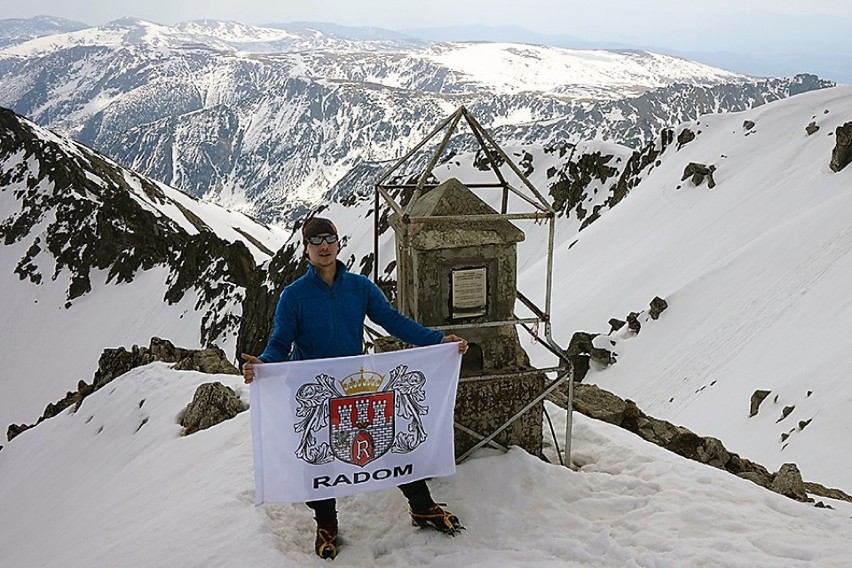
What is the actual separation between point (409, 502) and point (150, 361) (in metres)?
19.1

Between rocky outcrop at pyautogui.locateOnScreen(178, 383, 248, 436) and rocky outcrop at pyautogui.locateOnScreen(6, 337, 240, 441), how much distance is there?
19.6 feet

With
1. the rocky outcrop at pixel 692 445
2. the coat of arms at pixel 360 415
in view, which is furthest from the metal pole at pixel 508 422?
the rocky outcrop at pixel 692 445

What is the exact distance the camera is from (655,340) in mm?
24172

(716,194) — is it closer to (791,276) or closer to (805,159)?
(805,159)

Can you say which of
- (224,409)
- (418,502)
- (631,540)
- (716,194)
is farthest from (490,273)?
(716,194)

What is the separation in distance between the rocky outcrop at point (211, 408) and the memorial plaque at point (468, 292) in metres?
7.58

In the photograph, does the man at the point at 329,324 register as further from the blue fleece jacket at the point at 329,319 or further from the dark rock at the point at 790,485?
the dark rock at the point at 790,485

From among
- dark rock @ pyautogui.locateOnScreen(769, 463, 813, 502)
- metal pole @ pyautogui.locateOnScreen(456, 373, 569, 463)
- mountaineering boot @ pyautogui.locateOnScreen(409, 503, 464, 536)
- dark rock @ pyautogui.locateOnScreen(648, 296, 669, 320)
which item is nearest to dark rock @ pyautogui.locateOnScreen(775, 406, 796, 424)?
dark rock @ pyautogui.locateOnScreen(769, 463, 813, 502)

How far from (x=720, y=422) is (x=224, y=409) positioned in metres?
13.1

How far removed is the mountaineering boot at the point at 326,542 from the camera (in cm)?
666

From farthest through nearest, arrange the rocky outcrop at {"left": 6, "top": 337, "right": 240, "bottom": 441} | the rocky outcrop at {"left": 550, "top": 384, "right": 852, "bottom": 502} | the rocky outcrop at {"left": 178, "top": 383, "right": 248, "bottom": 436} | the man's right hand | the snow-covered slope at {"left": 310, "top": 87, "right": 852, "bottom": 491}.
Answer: the rocky outcrop at {"left": 6, "top": 337, "right": 240, "bottom": 441} → the snow-covered slope at {"left": 310, "top": 87, "right": 852, "bottom": 491} → the rocky outcrop at {"left": 178, "top": 383, "right": 248, "bottom": 436} → the rocky outcrop at {"left": 550, "top": 384, "right": 852, "bottom": 502} → the man's right hand

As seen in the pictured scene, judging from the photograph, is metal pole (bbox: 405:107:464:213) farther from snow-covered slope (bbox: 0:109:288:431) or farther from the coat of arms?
snow-covered slope (bbox: 0:109:288:431)

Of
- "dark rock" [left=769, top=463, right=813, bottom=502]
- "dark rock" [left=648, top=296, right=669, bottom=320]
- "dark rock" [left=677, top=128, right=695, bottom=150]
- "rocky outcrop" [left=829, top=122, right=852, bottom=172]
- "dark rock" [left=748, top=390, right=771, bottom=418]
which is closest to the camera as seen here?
"dark rock" [left=769, top=463, right=813, bottom=502]

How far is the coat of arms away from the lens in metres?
6.67
